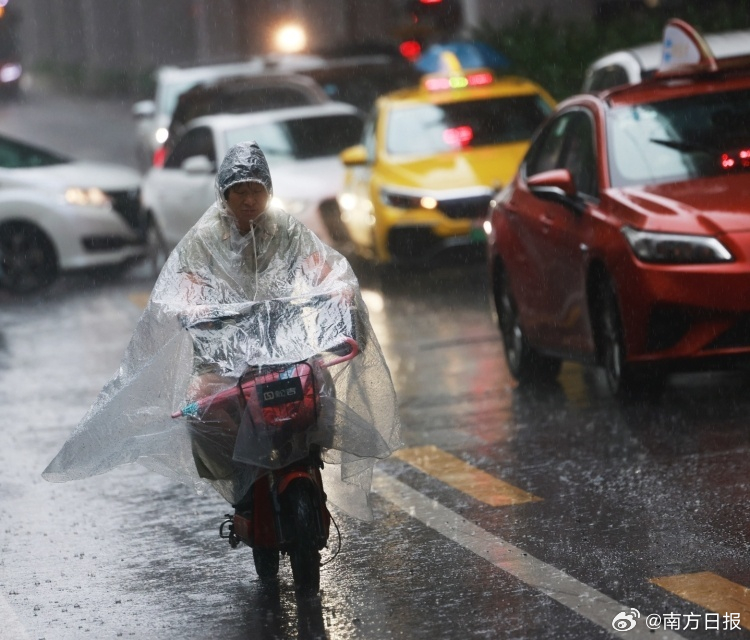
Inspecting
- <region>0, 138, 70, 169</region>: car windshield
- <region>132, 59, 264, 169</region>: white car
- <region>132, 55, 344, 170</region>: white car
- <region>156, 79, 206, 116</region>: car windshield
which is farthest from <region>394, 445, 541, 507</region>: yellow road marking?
<region>156, 79, 206, 116</region>: car windshield

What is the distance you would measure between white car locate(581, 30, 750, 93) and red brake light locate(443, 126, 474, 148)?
1849 millimetres

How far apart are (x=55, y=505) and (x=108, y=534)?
748 millimetres

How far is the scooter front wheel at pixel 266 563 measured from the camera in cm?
638

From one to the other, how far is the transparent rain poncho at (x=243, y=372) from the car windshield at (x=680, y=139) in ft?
11.0

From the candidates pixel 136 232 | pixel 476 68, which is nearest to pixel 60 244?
pixel 136 232

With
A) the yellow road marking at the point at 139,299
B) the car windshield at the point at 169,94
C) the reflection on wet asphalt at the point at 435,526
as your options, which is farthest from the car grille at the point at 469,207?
the car windshield at the point at 169,94

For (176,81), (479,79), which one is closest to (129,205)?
(479,79)

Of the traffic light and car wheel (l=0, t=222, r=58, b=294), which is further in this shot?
the traffic light

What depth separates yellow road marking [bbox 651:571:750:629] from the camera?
5.62m

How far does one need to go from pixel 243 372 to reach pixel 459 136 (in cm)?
1023

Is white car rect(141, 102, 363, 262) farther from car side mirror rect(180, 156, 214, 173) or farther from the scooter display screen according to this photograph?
the scooter display screen

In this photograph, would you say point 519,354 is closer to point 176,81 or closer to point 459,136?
point 459,136

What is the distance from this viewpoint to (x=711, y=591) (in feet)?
19.1

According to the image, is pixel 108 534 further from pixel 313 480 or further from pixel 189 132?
pixel 189 132
